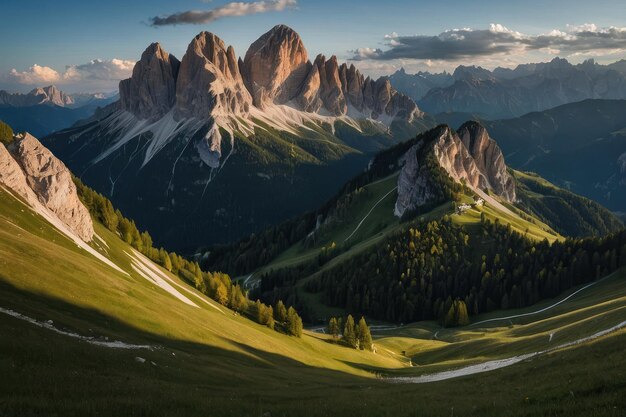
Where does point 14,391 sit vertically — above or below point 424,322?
above

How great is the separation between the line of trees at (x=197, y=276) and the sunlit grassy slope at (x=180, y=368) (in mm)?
19723

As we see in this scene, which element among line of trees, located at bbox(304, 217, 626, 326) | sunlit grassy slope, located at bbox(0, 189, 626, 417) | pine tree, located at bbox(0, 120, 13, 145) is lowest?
line of trees, located at bbox(304, 217, 626, 326)

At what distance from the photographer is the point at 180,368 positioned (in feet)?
122

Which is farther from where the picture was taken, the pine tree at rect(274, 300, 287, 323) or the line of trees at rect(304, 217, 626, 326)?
the line of trees at rect(304, 217, 626, 326)

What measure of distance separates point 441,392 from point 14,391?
27.5 meters

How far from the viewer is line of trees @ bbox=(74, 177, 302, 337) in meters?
90.2

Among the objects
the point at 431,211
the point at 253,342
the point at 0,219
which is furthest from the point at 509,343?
the point at 431,211

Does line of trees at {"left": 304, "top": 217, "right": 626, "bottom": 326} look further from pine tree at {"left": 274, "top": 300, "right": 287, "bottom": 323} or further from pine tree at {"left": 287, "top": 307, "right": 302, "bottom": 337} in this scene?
pine tree at {"left": 287, "top": 307, "right": 302, "bottom": 337}

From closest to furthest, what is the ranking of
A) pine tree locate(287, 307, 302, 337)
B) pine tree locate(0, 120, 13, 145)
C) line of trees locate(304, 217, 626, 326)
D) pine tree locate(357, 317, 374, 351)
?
pine tree locate(0, 120, 13, 145) < pine tree locate(287, 307, 302, 337) < pine tree locate(357, 317, 374, 351) < line of trees locate(304, 217, 626, 326)

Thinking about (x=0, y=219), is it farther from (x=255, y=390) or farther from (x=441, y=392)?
(x=441, y=392)

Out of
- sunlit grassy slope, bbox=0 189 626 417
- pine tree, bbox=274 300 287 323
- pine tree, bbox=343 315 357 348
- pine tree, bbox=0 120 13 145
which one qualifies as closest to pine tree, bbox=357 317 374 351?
pine tree, bbox=343 315 357 348

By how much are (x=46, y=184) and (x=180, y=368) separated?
62210 mm

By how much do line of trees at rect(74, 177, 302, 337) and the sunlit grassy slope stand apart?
64.7 ft

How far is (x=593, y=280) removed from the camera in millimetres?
141750
